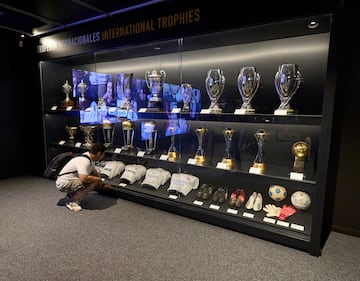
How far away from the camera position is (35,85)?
3832 mm

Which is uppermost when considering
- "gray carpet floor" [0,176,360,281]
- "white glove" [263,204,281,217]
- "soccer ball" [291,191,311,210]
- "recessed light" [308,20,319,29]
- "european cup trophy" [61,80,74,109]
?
"recessed light" [308,20,319,29]

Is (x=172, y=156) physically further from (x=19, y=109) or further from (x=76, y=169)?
(x=19, y=109)

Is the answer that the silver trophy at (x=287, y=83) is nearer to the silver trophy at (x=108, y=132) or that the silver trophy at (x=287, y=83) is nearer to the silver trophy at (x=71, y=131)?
the silver trophy at (x=108, y=132)

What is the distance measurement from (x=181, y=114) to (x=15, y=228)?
1992 mm

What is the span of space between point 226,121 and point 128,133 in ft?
5.02

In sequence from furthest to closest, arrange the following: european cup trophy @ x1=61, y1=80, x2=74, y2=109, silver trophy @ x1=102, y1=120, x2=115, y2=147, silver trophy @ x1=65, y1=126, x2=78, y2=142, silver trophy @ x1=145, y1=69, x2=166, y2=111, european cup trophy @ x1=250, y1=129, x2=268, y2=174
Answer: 1. silver trophy @ x1=65, y1=126, x2=78, y2=142
2. european cup trophy @ x1=61, y1=80, x2=74, y2=109
3. silver trophy @ x1=102, y1=120, x2=115, y2=147
4. silver trophy @ x1=145, y1=69, x2=166, y2=111
5. european cup trophy @ x1=250, y1=129, x2=268, y2=174

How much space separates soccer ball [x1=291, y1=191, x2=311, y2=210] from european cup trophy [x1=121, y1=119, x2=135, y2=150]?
6.78ft

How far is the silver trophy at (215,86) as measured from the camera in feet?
8.52

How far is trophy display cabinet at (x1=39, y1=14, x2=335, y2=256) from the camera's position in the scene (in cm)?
213

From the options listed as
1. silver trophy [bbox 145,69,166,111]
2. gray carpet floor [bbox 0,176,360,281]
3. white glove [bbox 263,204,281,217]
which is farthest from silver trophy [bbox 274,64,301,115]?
silver trophy [bbox 145,69,166,111]

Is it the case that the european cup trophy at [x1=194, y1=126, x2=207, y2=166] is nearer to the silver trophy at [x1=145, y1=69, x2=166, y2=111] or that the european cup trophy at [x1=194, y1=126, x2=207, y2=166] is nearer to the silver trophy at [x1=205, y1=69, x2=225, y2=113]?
the silver trophy at [x1=205, y1=69, x2=225, y2=113]

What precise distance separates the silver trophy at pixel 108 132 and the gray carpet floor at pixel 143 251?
3.82ft

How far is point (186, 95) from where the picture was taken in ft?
9.42

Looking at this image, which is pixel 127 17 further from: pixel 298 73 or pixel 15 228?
pixel 15 228
